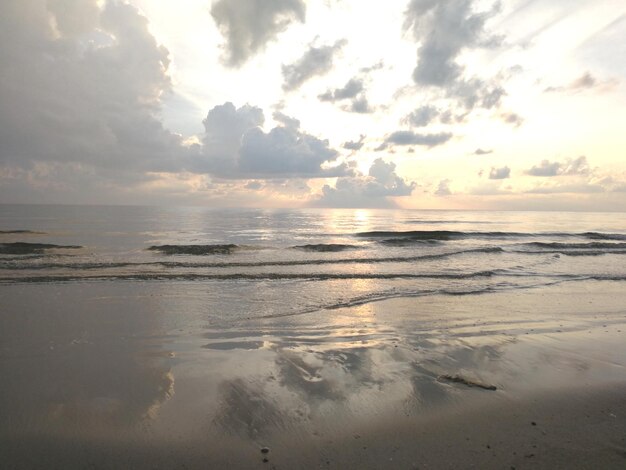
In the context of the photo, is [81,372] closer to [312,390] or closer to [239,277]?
[312,390]

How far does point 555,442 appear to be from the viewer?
189 inches

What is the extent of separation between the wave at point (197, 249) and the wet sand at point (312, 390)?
64.3ft

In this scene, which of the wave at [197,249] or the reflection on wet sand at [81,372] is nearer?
the reflection on wet sand at [81,372]

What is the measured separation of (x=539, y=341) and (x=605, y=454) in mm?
5233

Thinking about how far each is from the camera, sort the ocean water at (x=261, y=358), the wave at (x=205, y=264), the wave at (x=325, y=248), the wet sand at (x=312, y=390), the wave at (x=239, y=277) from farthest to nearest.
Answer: the wave at (x=325, y=248)
the wave at (x=205, y=264)
the wave at (x=239, y=277)
the ocean water at (x=261, y=358)
the wet sand at (x=312, y=390)

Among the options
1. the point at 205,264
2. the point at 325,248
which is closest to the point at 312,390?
the point at 205,264

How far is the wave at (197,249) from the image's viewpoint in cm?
3150

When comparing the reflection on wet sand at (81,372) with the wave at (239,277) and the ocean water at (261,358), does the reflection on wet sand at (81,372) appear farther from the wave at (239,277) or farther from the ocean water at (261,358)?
the wave at (239,277)

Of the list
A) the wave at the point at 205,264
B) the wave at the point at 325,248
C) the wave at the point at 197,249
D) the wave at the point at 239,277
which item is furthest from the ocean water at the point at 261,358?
the wave at the point at 325,248

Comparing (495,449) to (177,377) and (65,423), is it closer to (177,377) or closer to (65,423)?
(177,377)

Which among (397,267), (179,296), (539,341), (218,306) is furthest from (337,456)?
(397,267)

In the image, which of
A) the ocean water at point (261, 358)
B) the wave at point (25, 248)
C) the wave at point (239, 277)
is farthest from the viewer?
the wave at point (25, 248)

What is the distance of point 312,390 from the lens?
6.48 metres

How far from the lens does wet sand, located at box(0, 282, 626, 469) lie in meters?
4.64
